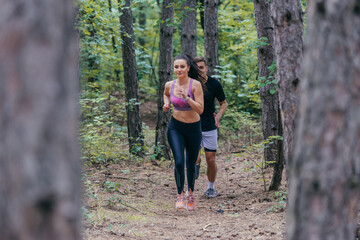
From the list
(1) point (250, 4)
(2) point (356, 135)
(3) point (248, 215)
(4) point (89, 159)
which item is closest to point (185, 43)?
(1) point (250, 4)

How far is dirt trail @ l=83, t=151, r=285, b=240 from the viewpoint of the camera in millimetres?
4562

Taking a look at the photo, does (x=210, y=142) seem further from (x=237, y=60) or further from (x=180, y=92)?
(x=237, y=60)

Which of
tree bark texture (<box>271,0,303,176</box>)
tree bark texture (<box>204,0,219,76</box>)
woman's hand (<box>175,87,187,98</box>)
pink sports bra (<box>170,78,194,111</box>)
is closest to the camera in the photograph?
tree bark texture (<box>271,0,303,176</box>)

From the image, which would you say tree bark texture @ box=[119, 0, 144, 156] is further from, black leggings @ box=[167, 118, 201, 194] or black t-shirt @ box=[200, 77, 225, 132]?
black leggings @ box=[167, 118, 201, 194]

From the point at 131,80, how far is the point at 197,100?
4566 mm

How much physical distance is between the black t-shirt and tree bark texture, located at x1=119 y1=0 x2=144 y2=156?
3058mm

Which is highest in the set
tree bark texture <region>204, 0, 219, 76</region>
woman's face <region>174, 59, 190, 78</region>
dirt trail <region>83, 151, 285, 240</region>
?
tree bark texture <region>204, 0, 219, 76</region>

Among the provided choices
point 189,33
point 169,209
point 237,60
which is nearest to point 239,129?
point 189,33

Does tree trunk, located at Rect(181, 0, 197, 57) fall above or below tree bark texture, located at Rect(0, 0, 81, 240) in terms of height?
above

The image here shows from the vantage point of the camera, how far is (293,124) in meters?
3.19

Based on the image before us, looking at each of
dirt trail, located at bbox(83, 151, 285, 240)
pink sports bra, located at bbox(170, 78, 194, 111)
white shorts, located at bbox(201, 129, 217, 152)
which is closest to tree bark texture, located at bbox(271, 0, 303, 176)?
dirt trail, located at bbox(83, 151, 285, 240)

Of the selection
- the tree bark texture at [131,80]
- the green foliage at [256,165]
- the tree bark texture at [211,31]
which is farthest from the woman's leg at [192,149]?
the tree bark texture at [211,31]

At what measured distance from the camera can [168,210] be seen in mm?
6109

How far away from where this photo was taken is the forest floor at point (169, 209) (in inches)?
180
